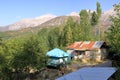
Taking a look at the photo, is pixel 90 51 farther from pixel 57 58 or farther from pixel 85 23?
pixel 85 23

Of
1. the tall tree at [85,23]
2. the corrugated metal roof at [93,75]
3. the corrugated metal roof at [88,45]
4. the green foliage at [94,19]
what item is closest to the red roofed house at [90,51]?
the corrugated metal roof at [88,45]

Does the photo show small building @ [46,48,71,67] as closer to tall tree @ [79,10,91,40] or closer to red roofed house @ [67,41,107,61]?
red roofed house @ [67,41,107,61]

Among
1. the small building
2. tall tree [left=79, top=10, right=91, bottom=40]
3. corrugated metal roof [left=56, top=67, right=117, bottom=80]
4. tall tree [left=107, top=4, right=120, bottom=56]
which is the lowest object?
the small building

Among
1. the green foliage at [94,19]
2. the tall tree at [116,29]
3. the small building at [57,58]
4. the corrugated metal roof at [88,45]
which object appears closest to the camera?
the tall tree at [116,29]

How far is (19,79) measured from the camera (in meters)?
41.9

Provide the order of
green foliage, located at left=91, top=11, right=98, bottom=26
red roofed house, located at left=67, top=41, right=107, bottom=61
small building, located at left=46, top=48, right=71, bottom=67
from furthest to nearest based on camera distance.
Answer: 1. green foliage, located at left=91, top=11, right=98, bottom=26
2. red roofed house, located at left=67, top=41, right=107, bottom=61
3. small building, located at left=46, top=48, right=71, bottom=67

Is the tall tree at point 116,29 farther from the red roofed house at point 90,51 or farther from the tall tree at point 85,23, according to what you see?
the tall tree at point 85,23

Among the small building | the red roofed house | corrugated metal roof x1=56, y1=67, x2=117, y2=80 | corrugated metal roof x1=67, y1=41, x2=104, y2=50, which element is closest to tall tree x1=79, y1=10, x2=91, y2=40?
corrugated metal roof x1=67, y1=41, x2=104, y2=50

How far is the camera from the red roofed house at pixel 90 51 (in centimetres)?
5569

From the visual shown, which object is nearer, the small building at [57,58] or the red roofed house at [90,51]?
the small building at [57,58]

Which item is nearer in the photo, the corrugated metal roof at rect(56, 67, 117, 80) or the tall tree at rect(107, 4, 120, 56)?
the corrugated metal roof at rect(56, 67, 117, 80)

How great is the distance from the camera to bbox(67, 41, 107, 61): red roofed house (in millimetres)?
55688

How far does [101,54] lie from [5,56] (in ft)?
72.1

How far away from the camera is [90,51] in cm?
5675
